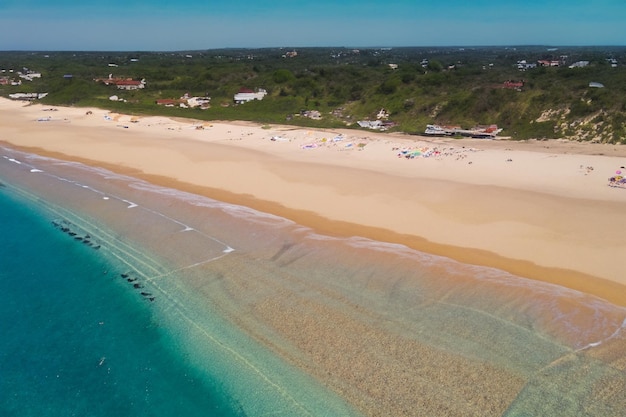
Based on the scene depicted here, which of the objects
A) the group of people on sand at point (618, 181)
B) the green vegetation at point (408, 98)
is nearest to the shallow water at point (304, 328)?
the group of people on sand at point (618, 181)

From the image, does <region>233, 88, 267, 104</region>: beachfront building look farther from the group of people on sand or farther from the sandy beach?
the group of people on sand

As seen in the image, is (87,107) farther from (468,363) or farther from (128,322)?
(468,363)

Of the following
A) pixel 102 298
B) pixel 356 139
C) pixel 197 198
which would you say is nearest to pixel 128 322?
pixel 102 298

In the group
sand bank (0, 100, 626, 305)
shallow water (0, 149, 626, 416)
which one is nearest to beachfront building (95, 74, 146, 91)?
sand bank (0, 100, 626, 305)

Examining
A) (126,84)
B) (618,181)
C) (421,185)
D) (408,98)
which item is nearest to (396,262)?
(421,185)

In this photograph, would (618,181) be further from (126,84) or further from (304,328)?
(126,84)
